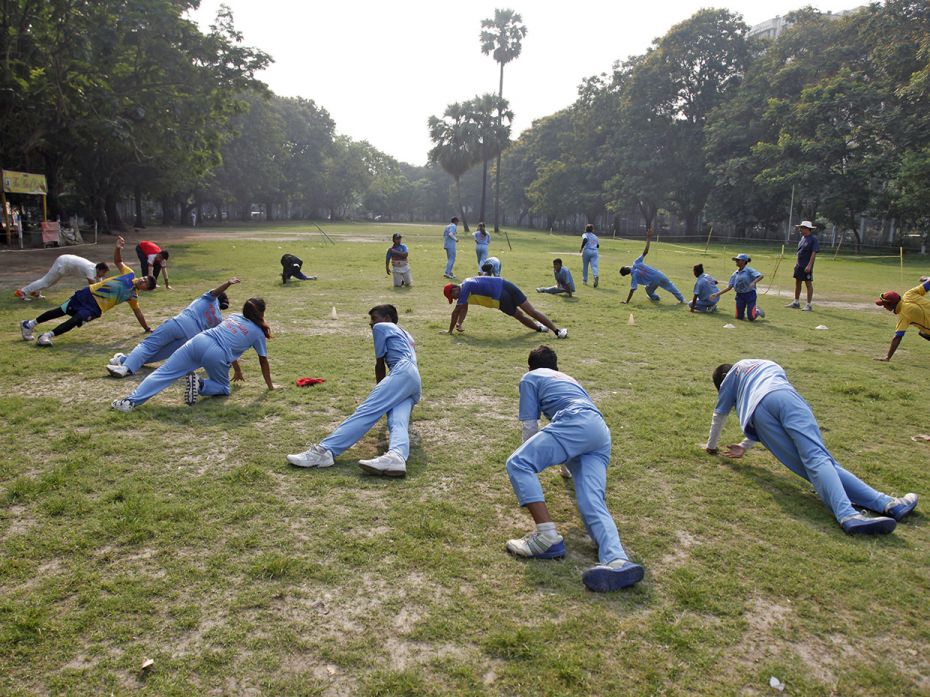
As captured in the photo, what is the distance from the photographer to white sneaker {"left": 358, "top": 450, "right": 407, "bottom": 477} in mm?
5242

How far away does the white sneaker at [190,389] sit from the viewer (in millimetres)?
6980

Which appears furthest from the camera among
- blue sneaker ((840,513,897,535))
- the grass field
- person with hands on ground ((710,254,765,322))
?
person with hands on ground ((710,254,765,322))

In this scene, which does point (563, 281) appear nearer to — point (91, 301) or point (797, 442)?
point (91, 301)

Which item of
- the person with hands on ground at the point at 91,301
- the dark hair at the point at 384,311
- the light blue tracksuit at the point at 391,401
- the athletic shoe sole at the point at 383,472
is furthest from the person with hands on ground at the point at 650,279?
the athletic shoe sole at the point at 383,472

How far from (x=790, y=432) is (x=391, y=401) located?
11.4ft

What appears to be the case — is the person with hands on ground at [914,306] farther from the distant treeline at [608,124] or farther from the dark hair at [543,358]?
the distant treeline at [608,124]

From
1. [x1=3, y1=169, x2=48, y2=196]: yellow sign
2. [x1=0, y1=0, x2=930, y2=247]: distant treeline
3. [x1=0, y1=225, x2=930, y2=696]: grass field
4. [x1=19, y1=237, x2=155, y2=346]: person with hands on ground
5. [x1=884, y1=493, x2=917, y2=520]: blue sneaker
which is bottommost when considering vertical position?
[x1=0, y1=225, x2=930, y2=696]: grass field

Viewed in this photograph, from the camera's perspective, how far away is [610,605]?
3654 mm

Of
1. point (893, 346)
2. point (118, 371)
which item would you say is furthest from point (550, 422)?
point (893, 346)

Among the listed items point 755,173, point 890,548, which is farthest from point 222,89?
point 755,173

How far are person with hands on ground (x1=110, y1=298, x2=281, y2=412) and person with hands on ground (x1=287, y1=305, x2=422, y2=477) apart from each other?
1.86 meters

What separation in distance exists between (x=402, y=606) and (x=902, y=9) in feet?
157

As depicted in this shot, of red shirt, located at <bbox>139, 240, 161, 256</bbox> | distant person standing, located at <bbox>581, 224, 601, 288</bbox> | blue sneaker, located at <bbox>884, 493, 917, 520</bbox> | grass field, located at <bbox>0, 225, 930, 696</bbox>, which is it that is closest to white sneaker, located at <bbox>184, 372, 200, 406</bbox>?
grass field, located at <bbox>0, 225, 930, 696</bbox>

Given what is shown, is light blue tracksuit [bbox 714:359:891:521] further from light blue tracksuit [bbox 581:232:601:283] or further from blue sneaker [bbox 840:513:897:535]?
light blue tracksuit [bbox 581:232:601:283]
